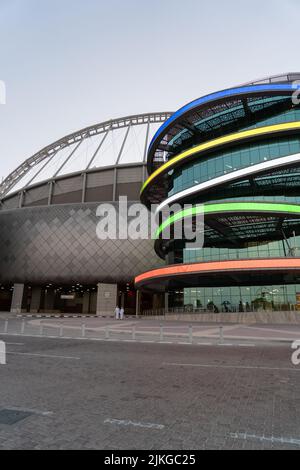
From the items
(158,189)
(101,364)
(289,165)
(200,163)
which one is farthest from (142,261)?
(101,364)

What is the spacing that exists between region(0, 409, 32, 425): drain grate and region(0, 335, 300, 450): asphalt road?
0.02 metres

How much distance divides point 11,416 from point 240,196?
116ft

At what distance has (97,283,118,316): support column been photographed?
169ft

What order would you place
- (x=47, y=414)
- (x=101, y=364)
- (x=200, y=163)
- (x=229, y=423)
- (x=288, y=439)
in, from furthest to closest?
1. (x=200, y=163)
2. (x=101, y=364)
3. (x=47, y=414)
4. (x=229, y=423)
5. (x=288, y=439)

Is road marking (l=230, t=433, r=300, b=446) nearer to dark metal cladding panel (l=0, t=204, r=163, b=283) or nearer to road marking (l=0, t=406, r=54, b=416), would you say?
road marking (l=0, t=406, r=54, b=416)

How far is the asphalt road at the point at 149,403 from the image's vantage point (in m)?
4.15

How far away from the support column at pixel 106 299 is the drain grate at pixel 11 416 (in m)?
47.3

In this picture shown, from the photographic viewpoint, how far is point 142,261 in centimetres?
5353

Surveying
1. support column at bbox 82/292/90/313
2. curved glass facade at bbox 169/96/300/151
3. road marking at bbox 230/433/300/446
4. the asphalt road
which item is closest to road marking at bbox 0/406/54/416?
the asphalt road

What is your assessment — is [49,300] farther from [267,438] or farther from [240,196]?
[267,438]

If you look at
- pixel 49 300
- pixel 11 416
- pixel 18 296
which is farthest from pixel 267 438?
pixel 49 300

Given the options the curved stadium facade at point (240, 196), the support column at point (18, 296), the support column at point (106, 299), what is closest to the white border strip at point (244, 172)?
the curved stadium facade at point (240, 196)

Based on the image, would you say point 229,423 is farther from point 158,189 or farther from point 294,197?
point 158,189

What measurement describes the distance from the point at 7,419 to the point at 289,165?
32.3 m
